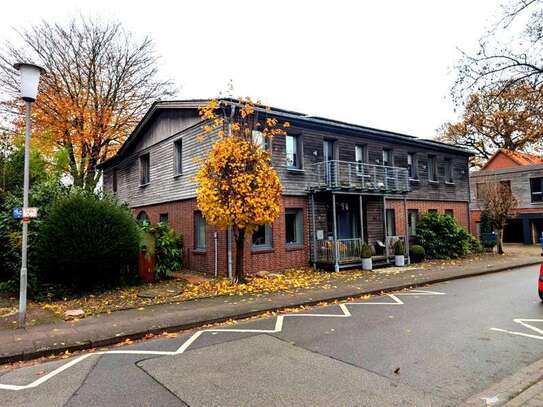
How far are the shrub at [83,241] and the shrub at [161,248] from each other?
143cm

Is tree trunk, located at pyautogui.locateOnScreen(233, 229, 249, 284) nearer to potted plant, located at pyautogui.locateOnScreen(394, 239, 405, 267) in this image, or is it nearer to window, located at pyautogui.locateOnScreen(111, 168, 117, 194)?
potted plant, located at pyautogui.locateOnScreen(394, 239, 405, 267)

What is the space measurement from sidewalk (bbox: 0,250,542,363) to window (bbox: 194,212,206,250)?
5322mm

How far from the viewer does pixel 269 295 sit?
32.5 ft

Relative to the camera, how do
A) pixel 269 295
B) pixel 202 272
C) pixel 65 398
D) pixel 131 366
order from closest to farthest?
1. pixel 65 398
2. pixel 131 366
3. pixel 269 295
4. pixel 202 272

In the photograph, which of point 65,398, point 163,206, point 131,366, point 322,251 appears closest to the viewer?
point 65,398

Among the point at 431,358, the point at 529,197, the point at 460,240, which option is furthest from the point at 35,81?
the point at 529,197

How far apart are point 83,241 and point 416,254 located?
1451cm

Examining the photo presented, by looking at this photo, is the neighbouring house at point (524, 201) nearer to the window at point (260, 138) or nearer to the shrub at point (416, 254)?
the shrub at point (416, 254)

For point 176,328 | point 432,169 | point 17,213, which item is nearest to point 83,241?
point 17,213

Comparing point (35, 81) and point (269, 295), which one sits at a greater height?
point (35, 81)

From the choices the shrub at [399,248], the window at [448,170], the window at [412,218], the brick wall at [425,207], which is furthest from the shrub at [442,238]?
the window at [448,170]

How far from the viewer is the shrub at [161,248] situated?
12.7 m

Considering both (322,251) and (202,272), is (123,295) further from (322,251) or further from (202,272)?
(322,251)

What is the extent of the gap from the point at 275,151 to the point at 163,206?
6402 mm
